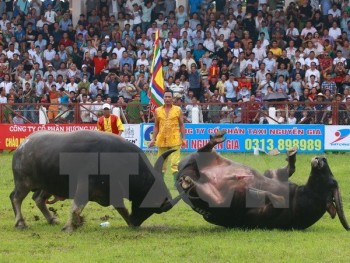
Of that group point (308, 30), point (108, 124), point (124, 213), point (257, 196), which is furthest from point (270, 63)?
point (257, 196)

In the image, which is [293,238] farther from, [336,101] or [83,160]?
[336,101]

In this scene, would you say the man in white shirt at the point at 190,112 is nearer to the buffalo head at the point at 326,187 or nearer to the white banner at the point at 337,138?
the white banner at the point at 337,138

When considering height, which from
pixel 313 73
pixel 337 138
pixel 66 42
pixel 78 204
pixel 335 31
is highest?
pixel 335 31

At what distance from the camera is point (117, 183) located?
1211 centimetres

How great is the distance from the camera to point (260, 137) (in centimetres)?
2623

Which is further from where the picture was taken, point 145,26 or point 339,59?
point 145,26

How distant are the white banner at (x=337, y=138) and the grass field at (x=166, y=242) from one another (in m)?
12.4

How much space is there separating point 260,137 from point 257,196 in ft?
47.6

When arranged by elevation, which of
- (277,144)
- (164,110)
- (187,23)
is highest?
(187,23)

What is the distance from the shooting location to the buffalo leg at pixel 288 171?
12172 millimetres

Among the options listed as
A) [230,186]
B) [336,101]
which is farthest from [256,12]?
[230,186]

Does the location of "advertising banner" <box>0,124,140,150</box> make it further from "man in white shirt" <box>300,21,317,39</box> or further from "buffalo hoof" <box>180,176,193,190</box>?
"buffalo hoof" <box>180,176,193,190</box>

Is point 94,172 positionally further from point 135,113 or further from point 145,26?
point 145,26

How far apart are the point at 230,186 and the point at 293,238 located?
112 cm
